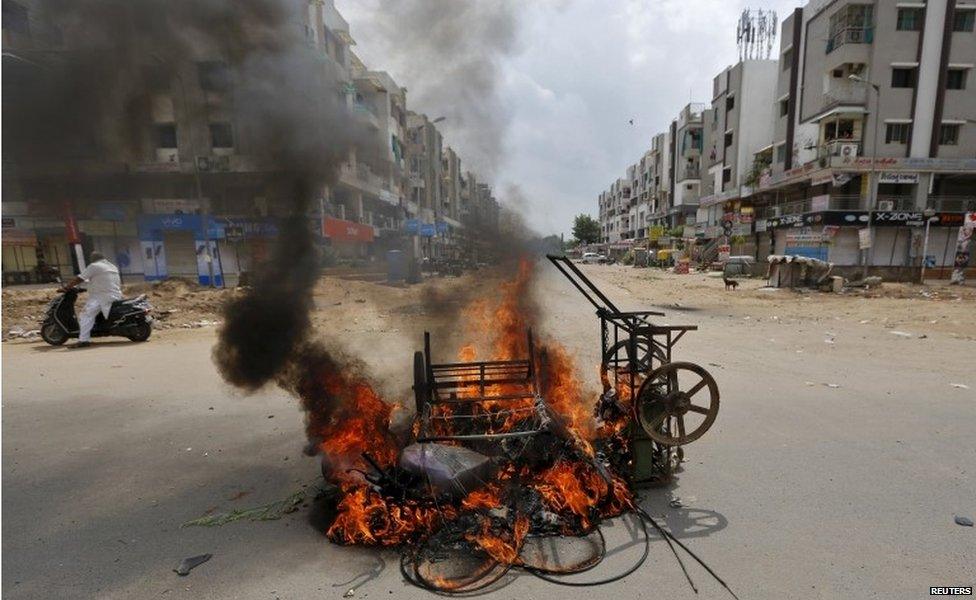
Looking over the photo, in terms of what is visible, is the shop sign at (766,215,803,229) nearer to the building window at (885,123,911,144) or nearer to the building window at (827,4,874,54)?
the building window at (885,123,911,144)

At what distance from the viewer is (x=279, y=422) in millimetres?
5723

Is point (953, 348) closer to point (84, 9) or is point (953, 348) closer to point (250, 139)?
point (250, 139)

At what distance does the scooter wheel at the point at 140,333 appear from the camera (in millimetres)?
10309

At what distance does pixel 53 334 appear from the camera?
9922 millimetres

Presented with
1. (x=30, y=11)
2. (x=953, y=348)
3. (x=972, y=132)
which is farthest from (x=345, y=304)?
(x=972, y=132)

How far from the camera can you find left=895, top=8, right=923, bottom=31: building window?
91.6 ft

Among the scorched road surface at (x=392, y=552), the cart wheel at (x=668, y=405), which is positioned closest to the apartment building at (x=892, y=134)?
the scorched road surface at (x=392, y=552)

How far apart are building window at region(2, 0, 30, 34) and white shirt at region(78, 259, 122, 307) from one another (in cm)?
711

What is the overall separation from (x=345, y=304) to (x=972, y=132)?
3710 centimetres

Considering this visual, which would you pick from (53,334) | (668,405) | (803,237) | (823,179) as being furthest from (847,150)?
(53,334)

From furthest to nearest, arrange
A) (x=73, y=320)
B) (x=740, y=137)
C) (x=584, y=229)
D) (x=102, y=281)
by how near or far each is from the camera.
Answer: (x=584, y=229) < (x=740, y=137) < (x=73, y=320) < (x=102, y=281)

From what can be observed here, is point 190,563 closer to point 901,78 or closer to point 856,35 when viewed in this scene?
point 856,35

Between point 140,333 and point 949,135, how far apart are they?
4088cm

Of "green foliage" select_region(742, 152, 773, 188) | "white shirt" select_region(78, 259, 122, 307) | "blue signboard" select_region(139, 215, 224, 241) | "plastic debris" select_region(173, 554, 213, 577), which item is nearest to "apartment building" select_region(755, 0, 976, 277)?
"green foliage" select_region(742, 152, 773, 188)
